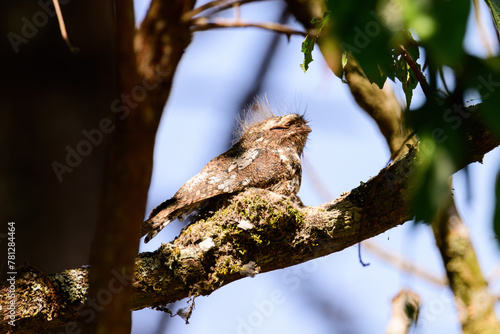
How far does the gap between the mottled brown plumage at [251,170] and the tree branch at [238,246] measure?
21 centimetres

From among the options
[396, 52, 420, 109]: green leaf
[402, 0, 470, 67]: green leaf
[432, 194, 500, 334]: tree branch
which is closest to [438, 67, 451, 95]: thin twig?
[402, 0, 470, 67]: green leaf

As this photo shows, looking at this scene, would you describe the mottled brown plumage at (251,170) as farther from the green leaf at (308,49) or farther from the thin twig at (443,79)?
the thin twig at (443,79)

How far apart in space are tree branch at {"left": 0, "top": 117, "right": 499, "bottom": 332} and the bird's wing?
0.64ft

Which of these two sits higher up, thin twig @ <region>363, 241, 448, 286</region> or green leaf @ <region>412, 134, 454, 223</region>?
thin twig @ <region>363, 241, 448, 286</region>

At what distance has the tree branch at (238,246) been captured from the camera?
274 cm

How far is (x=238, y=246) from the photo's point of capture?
3.13 meters

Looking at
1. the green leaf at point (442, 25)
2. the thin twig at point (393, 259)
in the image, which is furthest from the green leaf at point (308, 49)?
the thin twig at point (393, 259)

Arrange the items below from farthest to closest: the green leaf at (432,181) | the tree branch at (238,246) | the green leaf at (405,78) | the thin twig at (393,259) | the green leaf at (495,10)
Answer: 1. the thin twig at (393,259)
2. the tree branch at (238,246)
3. the green leaf at (405,78)
4. the green leaf at (495,10)
5. the green leaf at (432,181)

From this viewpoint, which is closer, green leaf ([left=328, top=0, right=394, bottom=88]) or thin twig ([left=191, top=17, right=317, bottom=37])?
green leaf ([left=328, top=0, right=394, bottom=88])

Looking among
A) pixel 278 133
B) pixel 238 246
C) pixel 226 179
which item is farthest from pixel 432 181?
pixel 278 133

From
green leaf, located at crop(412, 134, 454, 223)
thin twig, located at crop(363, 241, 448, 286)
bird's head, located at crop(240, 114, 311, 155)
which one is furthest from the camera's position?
thin twig, located at crop(363, 241, 448, 286)

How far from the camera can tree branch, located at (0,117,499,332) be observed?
2738 millimetres

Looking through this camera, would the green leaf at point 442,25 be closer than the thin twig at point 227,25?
Yes

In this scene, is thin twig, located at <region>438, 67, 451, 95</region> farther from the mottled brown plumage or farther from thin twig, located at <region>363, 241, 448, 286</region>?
thin twig, located at <region>363, 241, 448, 286</region>
